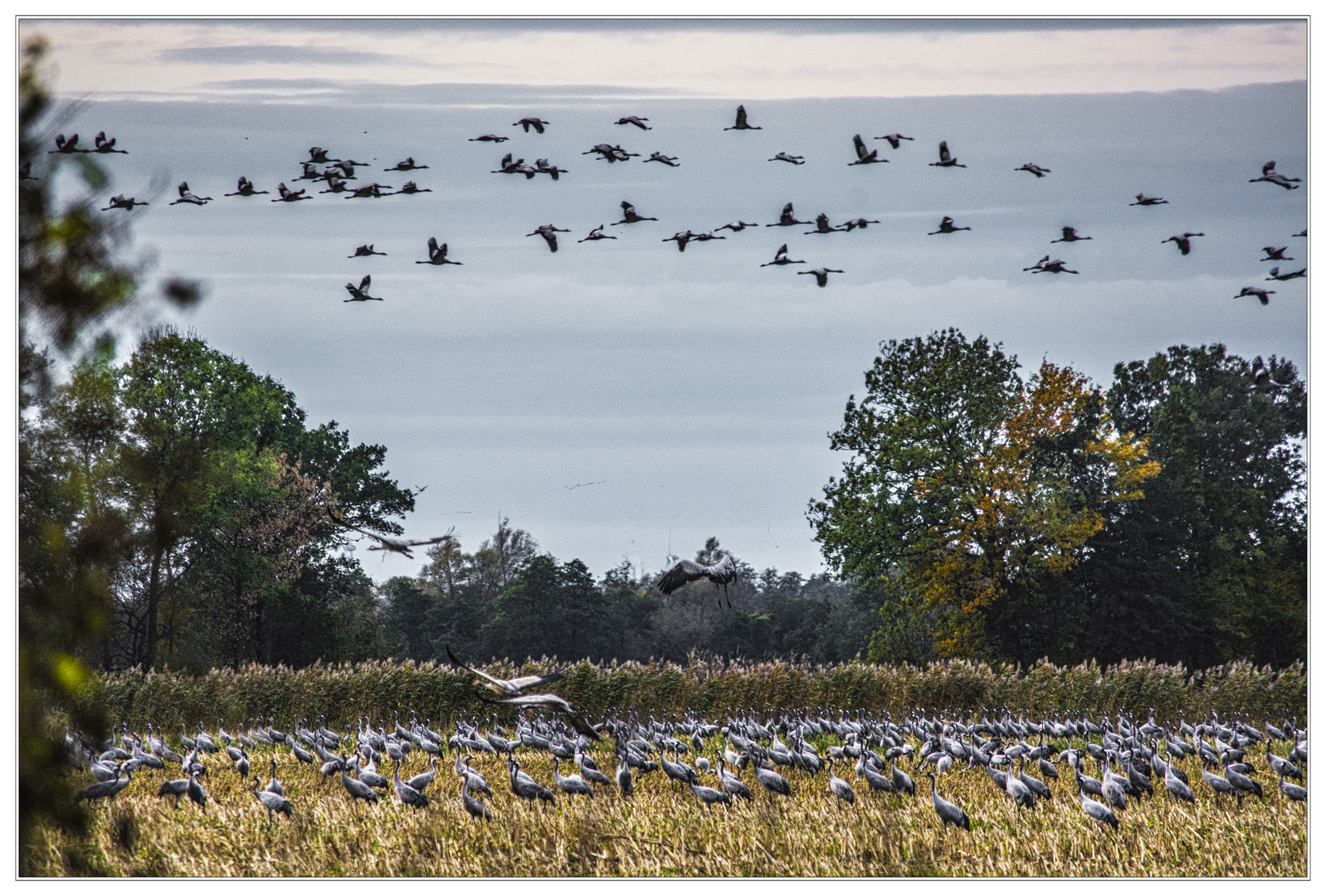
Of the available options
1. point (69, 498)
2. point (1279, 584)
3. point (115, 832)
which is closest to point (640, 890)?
point (115, 832)

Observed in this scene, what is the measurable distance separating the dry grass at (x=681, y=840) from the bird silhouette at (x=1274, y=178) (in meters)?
7.24

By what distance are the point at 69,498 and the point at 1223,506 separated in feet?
118

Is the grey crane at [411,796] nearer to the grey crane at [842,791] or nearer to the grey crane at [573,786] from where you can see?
the grey crane at [573,786]

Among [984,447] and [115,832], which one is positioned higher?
[984,447]

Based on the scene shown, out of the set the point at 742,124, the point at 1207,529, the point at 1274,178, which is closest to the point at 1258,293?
the point at 1274,178

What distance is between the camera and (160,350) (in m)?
27.6

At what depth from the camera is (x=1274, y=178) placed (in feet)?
44.8

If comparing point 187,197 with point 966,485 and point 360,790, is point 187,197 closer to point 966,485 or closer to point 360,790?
point 360,790

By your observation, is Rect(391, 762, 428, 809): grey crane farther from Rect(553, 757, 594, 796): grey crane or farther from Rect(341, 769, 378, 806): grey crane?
Rect(553, 757, 594, 796): grey crane

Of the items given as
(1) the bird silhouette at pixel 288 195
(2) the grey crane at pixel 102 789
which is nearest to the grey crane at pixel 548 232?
(1) the bird silhouette at pixel 288 195

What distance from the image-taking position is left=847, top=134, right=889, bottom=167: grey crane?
54.6ft

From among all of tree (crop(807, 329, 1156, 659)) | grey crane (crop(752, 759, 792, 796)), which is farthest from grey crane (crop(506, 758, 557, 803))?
tree (crop(807, 329, 1156, 659))

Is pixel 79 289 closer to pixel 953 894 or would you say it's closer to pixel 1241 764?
pixel 953 894

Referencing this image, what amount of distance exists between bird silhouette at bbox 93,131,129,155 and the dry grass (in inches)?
335
